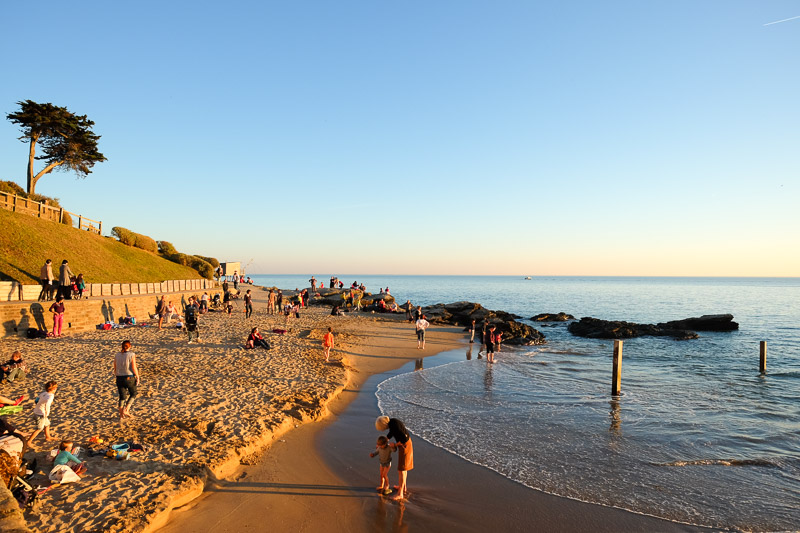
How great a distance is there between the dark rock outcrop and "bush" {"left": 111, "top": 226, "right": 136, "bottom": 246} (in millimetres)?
29602

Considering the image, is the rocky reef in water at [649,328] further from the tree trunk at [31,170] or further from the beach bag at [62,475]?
the tree trunk at [31,170]

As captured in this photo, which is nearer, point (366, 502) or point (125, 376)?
point (366, 502)

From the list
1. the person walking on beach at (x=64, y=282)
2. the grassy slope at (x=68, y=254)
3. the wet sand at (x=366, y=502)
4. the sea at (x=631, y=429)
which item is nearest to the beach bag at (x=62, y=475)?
the wet sand at (x=366, y=502)

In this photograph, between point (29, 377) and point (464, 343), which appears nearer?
point (29, 377)

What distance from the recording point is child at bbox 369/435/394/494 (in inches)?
281

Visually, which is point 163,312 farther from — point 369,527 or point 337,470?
point 369,527

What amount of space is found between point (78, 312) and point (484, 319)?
26921mm

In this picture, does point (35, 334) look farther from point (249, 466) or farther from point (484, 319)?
point (484, 319)

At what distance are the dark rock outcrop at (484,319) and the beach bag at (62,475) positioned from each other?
993 inches

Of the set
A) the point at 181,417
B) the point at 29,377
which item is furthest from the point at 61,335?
the point at 181,417

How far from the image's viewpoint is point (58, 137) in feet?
131

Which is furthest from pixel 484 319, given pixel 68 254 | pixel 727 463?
pixel 68 254

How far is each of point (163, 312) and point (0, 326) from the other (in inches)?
260

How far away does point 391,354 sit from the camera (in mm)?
21906
